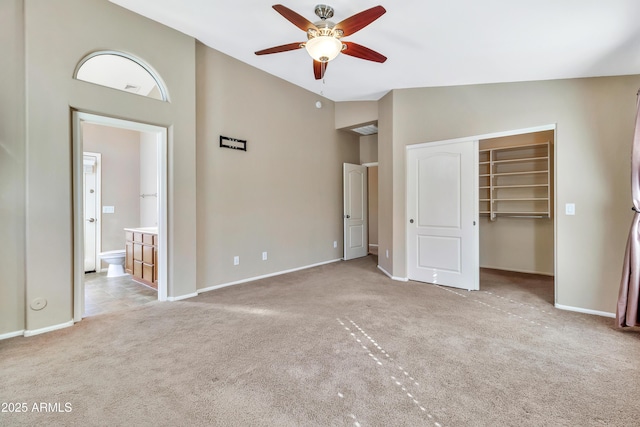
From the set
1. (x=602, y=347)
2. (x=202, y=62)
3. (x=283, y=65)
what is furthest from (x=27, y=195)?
(x=602, y=347)

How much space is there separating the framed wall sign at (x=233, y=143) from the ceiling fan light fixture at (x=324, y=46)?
198 cm

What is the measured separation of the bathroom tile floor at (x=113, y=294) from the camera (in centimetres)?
332

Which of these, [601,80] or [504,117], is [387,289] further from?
[601,80]

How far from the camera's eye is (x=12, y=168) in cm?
252

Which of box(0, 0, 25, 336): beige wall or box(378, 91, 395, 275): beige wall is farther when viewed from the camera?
A: box(378, 91, 395, 275): beige wall

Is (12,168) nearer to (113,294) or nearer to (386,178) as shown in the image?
(113,294)

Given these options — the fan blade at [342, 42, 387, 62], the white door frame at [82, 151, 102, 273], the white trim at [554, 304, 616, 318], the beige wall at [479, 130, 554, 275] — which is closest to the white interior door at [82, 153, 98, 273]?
the white door frame at [82, 151, 102, 273]

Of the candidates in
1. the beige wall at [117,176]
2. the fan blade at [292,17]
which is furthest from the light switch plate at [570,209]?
the beige wall at [117,176]

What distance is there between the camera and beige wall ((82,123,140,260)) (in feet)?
17.3

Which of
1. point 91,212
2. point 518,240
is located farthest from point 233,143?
point 518,240

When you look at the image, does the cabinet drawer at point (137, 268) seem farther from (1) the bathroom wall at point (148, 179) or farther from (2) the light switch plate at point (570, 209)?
(2) the light switch plate at point (570, 209)

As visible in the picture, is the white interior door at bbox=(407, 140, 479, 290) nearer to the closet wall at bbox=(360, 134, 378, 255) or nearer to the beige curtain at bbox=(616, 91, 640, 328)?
the beige curtain at bbox=(616, 91, 640, 328)

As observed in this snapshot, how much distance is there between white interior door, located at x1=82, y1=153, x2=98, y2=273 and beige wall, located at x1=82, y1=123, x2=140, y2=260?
0.11m

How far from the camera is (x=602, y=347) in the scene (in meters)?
2.37
